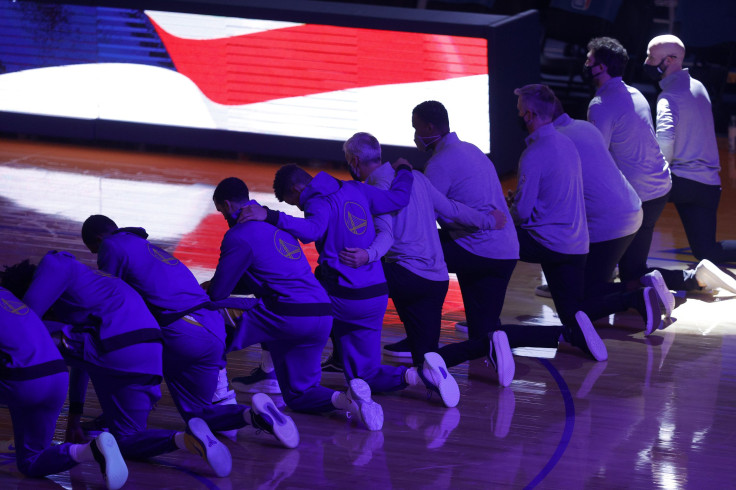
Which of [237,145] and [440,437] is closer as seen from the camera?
[440,437]

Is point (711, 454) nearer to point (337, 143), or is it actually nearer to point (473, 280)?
point (473, 280)

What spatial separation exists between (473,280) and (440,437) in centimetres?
132

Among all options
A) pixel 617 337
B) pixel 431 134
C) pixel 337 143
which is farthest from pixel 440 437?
pixel 337 143

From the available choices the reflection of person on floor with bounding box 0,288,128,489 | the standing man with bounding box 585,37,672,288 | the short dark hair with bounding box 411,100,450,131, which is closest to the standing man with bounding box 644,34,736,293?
the standing man with bounding box 585,37,672,288

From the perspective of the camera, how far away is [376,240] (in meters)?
5.18

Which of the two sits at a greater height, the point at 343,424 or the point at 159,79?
the point at 159,79

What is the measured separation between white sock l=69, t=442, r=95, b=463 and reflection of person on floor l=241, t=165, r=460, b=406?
1.44m

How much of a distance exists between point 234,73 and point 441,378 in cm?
693

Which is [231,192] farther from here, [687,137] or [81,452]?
[687,137]

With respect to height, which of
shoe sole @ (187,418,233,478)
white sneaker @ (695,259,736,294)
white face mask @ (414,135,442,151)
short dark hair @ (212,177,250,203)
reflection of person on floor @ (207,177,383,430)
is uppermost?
white face mask @ (414,135,442,151)

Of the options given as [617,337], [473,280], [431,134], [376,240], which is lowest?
[617,337]

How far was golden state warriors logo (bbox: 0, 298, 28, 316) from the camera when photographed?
3992 millimetres

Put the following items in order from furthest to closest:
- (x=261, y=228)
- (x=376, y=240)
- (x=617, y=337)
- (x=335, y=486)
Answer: (x=617, y=337) → (x=376, y=240) → (x=261, y=228) → (x=335, y=486)

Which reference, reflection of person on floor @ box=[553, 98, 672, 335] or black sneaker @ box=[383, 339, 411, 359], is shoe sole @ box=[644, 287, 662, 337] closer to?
reflection of person on floor @ box=[553, 98, 672, 335]
